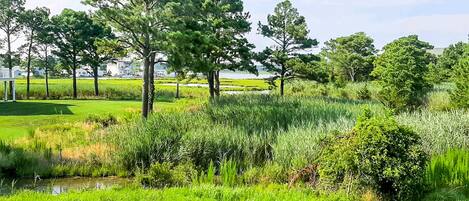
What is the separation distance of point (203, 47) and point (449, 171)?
37.5 ft

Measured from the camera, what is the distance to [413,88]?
27.4 metres

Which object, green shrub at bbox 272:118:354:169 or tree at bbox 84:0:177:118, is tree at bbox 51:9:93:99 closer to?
tree at bbox 84:0:177:118

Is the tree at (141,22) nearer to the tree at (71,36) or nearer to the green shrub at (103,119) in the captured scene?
the green shrub at (103,119)

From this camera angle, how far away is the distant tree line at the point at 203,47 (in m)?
17.0

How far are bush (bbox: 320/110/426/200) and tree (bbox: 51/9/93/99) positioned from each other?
1383 inches

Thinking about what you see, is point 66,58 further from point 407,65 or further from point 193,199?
point 193,199

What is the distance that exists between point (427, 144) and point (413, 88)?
19.0 m

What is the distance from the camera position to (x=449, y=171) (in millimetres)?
8344

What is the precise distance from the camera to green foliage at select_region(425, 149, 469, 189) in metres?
8.18

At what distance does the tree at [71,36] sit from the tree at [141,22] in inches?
892

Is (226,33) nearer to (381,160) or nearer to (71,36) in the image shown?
(381,160)

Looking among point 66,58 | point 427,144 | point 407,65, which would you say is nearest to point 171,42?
point 427,144

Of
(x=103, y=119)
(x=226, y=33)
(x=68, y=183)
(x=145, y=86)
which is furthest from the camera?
(x=226, y=33)

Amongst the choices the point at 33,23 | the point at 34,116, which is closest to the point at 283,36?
the point at 34,116
